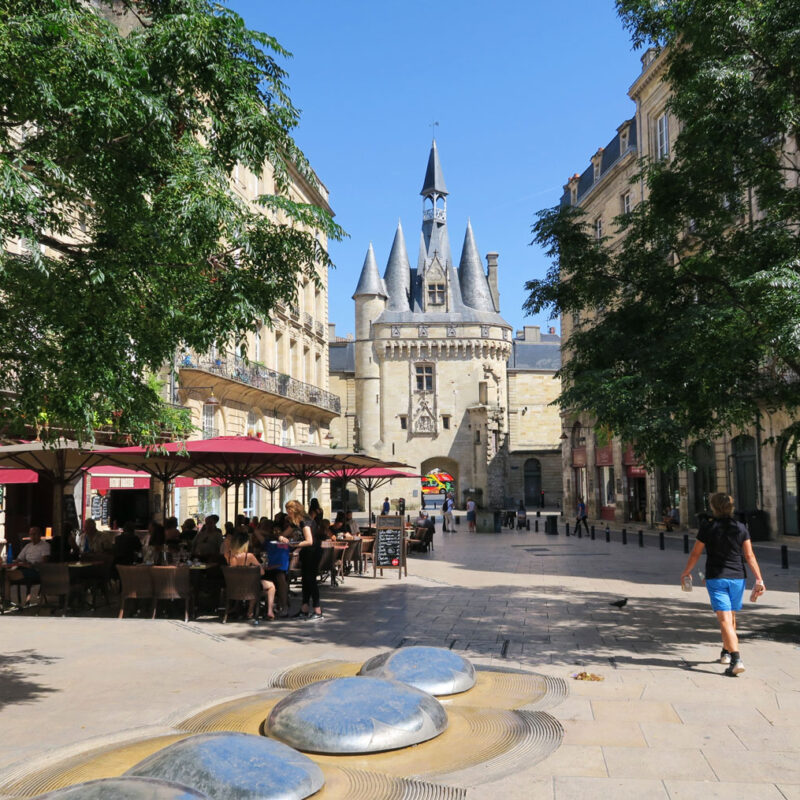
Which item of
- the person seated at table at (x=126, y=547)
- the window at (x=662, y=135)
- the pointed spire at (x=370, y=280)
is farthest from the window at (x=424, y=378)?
the person seated at table at (x=126, y=547)

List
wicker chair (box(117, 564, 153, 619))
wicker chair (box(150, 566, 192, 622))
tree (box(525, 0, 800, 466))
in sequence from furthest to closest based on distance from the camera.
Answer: wicker chair (box(117, 564, 153, 619))
wicker chair (box(150, 566, 192, 622))
tree (box(525, 0, 800, 466))

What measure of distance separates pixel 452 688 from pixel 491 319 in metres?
55.6

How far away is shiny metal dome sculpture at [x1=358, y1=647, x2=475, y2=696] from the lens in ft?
21.0

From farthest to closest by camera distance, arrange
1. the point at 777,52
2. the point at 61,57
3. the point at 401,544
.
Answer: the point at 401,544 → the point at 777,52 → the point at 61,57

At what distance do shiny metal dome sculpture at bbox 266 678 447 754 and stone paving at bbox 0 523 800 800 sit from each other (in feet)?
2.64

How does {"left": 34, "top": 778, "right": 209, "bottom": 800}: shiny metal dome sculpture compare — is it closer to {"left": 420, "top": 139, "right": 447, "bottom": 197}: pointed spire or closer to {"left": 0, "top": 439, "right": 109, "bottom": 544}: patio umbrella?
{"left": 0, "top": 439, "right": 109, "bottom": 544}: patio umbrella

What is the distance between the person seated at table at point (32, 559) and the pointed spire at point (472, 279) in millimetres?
52210

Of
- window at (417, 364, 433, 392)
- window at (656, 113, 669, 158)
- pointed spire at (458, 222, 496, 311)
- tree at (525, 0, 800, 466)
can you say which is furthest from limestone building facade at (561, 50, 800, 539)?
pointed spire at (458, 222, 496, 311)

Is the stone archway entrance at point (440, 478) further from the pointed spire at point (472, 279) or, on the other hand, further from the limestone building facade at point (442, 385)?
the pointed spire at point (472, 279)

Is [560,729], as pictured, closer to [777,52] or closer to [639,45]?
[777,52]

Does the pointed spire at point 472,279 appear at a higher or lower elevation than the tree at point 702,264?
higher

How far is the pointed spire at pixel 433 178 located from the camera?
2618 inches

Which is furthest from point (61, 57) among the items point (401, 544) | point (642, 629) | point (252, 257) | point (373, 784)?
point (401, 544)

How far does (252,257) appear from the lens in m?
6.09
